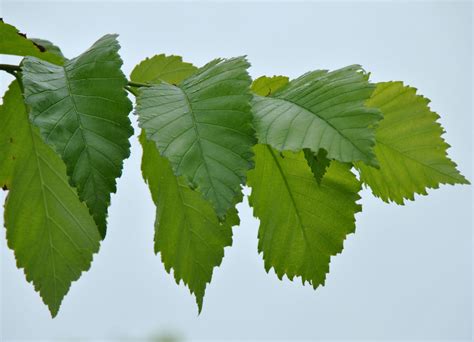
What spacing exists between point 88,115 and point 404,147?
0.85 feet

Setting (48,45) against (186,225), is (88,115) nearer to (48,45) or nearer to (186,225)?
(186,225)

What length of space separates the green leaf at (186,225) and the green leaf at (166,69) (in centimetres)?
9

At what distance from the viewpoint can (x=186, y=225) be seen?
0.63 m

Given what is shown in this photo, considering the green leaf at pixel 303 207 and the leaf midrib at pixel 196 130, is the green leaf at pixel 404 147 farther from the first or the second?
the leaf midrib at pixel 196 130

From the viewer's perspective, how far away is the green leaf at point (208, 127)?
0.44 m

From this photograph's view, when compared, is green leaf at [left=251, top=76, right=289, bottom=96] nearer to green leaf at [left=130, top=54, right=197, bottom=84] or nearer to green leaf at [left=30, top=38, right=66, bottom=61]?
green leaf at [left=130, top=54, right=197, bottom=84]

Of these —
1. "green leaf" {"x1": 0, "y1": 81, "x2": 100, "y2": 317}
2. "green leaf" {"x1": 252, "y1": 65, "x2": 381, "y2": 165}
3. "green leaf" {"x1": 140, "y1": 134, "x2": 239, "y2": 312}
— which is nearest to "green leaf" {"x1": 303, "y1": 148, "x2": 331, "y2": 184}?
"green leaf" {"x1": 252, "y1": 65, "x2": 381, "y2": 165}

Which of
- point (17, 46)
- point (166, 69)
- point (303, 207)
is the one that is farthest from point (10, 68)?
point (303, 207)

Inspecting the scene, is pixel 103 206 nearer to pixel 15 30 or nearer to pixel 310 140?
pixel 310 140

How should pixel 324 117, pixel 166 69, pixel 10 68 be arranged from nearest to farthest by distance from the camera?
pixel 324 117 → pixel 10 68 → pixel 166 69

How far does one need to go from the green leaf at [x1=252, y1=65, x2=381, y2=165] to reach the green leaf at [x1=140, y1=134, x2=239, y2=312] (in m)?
0.13

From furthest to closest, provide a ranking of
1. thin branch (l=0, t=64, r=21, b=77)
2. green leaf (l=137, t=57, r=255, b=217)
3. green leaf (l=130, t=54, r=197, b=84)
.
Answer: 1. green leaf (l=130, t=54, r=197, b=84)
2. thin branch (l=0, t=64, r=21, b=77)
3. green leaf (l=137, t=57, r=255, b=217)

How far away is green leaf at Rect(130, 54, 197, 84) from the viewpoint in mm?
693

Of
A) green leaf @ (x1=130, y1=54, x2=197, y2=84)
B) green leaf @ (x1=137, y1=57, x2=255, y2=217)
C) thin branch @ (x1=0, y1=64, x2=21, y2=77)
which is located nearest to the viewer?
green leaf @ (x1=137, y1=57, x2=255, y2=217)
